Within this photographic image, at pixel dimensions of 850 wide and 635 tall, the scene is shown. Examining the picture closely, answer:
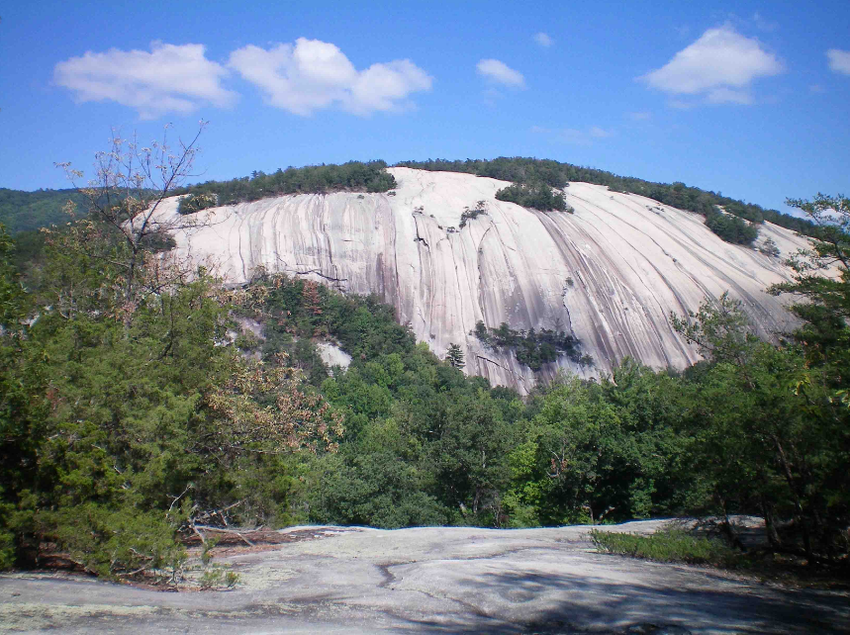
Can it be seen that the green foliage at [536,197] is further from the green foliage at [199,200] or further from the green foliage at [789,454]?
the green foliage at [789,454]

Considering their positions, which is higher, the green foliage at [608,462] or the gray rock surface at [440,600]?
the gray rock surface at [440,600]

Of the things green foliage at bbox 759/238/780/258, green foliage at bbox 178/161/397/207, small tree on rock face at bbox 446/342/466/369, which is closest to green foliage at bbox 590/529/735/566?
small tree on rock face at bbox 446/342/466/369

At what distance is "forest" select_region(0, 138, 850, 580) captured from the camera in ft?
27.6

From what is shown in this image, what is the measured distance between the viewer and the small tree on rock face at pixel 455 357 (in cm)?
5447

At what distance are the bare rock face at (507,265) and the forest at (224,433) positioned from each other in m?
31.3

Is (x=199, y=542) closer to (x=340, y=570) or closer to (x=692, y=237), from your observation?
(x=340, y=570)

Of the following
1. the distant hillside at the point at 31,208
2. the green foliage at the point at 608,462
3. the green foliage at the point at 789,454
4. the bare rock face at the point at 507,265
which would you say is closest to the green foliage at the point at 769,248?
the bare rock face at the point at 507,265

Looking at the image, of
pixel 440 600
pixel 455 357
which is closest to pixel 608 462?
pixel 440 600

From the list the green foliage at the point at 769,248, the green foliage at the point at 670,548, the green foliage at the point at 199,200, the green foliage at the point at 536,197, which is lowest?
the green foliage at the point at 670,548

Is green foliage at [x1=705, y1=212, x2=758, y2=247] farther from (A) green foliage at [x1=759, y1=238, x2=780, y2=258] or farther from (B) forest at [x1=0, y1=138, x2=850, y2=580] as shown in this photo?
(B) forest at [x1=0, y1=138, x2=850, y2=580]

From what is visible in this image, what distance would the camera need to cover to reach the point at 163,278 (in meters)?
15.4

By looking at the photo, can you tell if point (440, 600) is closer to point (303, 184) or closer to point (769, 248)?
point (303, 184)

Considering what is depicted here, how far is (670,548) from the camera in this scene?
32.2 feet

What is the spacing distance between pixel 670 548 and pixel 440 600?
4.78m
